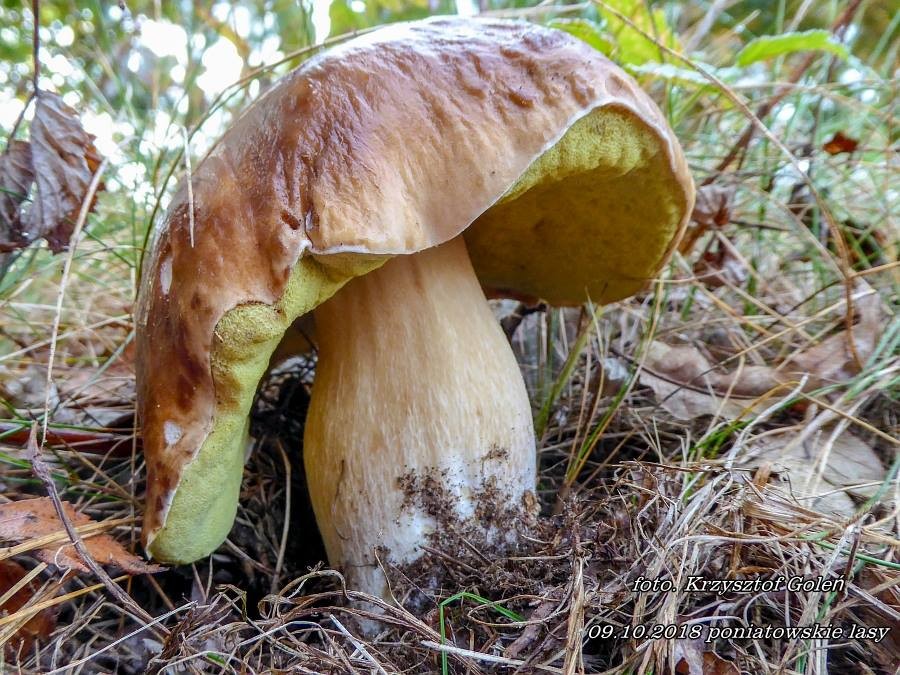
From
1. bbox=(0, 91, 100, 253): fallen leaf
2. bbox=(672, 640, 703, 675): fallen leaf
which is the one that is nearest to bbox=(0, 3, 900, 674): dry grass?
bbox=(672, 640, 703, 675): fallen leaf

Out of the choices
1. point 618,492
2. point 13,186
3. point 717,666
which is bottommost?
point 717,666

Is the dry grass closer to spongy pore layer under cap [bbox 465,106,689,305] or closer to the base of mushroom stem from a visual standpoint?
the base of mushroom stem

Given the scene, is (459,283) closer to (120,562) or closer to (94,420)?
(120,562)

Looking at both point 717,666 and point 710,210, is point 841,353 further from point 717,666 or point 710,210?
point 717,666

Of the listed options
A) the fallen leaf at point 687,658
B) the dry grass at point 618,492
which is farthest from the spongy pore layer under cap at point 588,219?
the fallen leaf at point 687,658

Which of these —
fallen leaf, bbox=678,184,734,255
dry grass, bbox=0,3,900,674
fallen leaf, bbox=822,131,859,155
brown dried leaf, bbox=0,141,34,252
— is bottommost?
dry grass, bbox=0,3,900,674

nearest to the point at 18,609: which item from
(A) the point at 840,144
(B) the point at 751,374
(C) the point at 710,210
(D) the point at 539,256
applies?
(D) the point at 539,256

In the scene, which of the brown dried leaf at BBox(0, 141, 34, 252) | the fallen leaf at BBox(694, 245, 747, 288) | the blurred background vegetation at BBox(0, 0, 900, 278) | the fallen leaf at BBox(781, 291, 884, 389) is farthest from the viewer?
the fallen leaf at BBox(694, 245, 747, 288)

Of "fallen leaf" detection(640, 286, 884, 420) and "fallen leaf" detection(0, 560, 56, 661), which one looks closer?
"fallen leaf" detection(0, 560, 56, 661)
